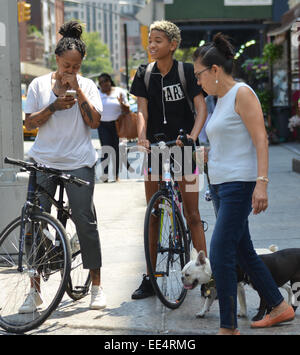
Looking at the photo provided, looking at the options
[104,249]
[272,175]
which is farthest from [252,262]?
[272,175]

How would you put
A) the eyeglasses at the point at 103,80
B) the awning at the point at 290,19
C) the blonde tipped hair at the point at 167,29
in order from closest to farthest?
the blonde tipped hair at the point at 167,29, the eyeglasses at the point at 103,80, the awning at the point at 290,19

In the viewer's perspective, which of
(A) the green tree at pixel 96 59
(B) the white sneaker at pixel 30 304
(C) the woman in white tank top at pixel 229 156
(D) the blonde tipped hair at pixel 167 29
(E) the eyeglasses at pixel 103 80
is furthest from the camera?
(A) the green tree at pixel 96 59

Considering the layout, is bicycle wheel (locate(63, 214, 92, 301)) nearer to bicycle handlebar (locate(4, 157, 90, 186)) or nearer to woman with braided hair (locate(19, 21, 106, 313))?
woman with braided hair (locate(19, 21, 106, 313))

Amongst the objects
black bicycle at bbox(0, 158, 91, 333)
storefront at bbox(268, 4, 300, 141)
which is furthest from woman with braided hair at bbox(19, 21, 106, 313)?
storefront at bbox(268, 4, 300, 141)

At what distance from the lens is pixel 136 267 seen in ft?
20.7

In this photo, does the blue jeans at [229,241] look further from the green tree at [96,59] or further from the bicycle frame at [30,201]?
the green tree at [96,59]

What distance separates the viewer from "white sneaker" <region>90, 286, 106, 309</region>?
5.00m

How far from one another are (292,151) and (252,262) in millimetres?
13305

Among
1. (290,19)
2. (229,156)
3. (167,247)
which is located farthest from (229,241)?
(290,19)

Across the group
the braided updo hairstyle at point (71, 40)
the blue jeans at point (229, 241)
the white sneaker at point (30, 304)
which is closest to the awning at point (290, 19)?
the braided updo hairstyle at point (71, 40)

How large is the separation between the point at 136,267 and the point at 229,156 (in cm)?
245

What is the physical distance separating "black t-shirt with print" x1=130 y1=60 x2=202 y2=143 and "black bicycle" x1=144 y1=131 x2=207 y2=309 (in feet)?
0.57

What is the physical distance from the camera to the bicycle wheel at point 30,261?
4.53 metres

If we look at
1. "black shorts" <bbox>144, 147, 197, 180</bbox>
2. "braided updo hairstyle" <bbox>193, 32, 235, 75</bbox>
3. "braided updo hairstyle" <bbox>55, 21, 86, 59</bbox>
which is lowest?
"black shorts" <bbox>144, 147, 197, 180</bbox>
